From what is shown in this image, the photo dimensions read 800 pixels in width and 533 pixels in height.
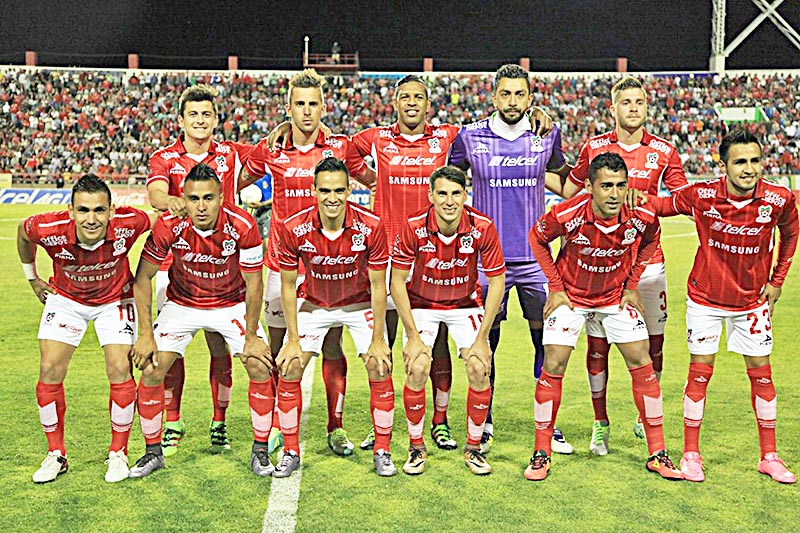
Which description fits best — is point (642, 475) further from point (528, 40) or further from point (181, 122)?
point (528, 40)

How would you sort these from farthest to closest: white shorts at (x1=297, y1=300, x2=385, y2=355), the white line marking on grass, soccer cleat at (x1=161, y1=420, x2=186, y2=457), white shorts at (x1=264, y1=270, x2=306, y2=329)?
white shorts at (x1=264, y1=270, x2=306, y2=329) → soccer cleat at (x1=161, y1=420, x2=186, y2=457) → white shorts at (x1=297, y1=300, x2=385, y2=355) → the white line marking on grass

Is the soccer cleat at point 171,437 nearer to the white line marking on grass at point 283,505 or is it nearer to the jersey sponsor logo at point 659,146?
the white line marking on grass at point 283,505

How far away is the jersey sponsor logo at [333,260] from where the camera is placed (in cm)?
570

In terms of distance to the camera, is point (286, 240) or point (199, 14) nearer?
point (286, 240)

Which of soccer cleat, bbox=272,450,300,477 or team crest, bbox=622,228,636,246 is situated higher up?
team crest, bbox=622,228,636,246

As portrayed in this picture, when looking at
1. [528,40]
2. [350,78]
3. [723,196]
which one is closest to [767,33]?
[528,40]

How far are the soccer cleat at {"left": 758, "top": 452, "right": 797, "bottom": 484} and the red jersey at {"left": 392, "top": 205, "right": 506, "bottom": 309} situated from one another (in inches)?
80.1

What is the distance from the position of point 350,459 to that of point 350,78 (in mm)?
33577

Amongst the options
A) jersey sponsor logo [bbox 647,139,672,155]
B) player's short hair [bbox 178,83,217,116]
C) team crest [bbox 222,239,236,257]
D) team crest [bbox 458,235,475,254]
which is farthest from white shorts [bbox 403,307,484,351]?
player's short hair [bbox 178,83,217,116]

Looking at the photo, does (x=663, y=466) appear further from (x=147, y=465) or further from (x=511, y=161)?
(x=147, y=465)

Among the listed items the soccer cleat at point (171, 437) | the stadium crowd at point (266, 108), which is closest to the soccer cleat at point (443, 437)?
the soccer cleat at point (171, 437)

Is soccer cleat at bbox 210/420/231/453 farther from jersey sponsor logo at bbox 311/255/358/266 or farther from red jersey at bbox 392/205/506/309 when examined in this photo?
red jersey at bbox 392/205/506/309

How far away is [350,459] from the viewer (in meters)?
5.95

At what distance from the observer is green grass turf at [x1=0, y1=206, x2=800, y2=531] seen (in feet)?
16.0
